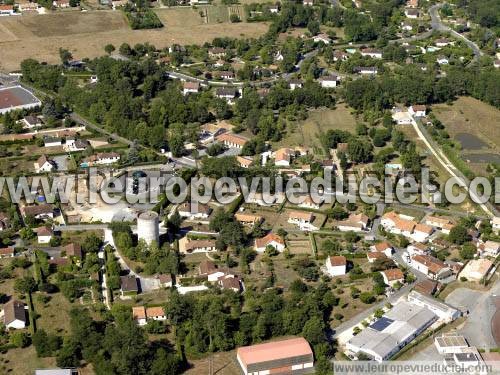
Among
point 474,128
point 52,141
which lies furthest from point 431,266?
point 52,141

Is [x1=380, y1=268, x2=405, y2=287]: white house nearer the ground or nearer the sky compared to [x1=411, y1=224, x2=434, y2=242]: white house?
nearer the ground

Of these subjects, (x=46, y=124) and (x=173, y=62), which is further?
(x=173, y=62)

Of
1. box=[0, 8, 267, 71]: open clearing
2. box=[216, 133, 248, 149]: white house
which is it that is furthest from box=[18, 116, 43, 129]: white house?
box=[0, 8, 267, 71]: open clearing

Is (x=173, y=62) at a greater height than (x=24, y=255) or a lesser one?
greater

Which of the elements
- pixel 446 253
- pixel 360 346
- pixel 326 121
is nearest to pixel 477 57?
pixel 326 121

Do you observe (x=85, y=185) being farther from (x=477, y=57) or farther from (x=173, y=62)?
(x=477, y=57)

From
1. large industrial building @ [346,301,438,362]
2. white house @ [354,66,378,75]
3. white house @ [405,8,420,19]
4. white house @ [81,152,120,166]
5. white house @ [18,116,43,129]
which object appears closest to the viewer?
large industrial building @ [346,301,438,362]

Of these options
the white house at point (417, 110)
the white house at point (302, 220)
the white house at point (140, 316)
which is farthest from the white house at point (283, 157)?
the white house at point (140, 316)

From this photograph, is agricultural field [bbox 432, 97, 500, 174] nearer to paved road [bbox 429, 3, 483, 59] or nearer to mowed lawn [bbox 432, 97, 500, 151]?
mowed lawn [bbox 432, 97, 500, 151]
